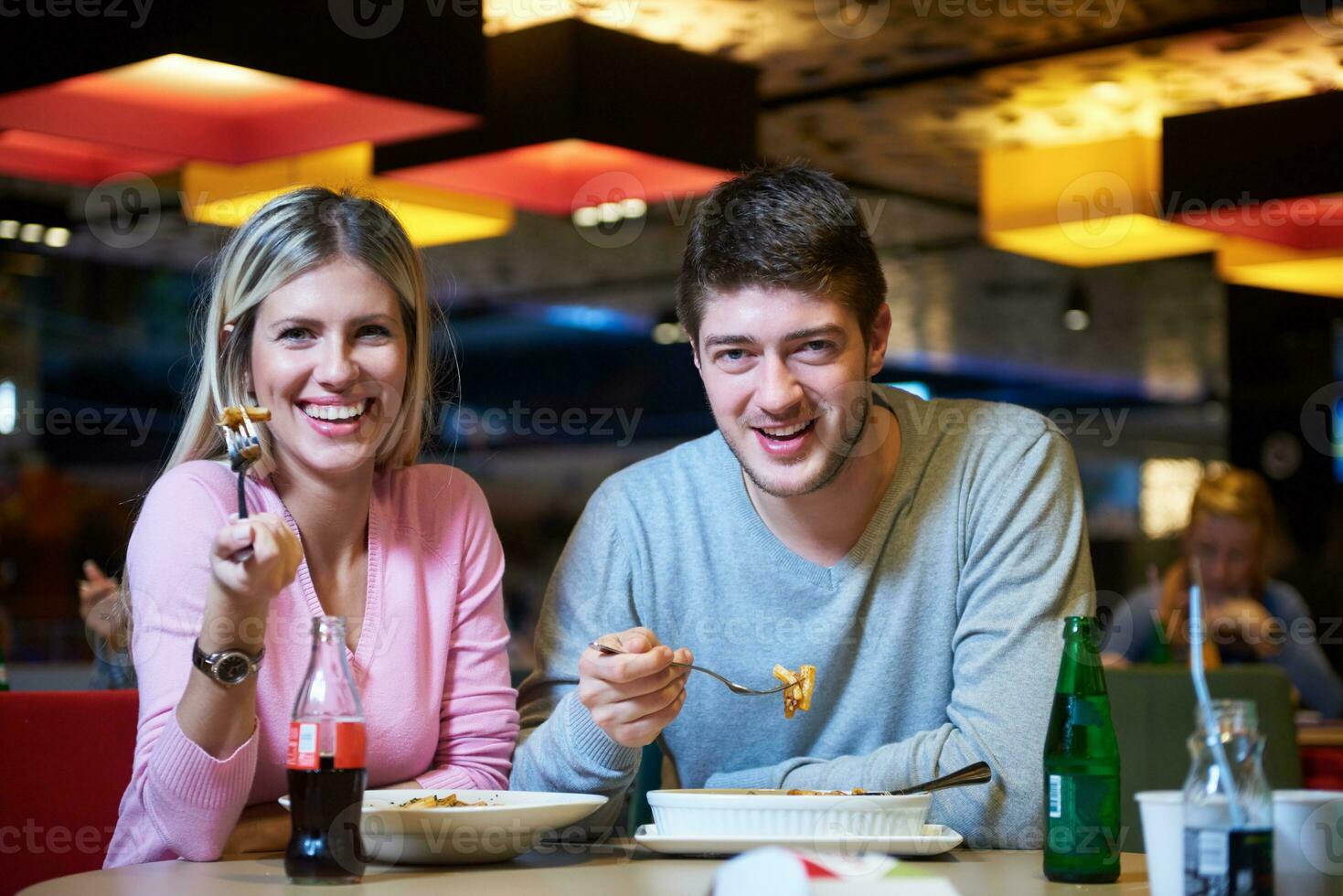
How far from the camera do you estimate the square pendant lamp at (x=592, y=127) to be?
418 centimetres

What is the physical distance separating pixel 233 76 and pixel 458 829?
260cm

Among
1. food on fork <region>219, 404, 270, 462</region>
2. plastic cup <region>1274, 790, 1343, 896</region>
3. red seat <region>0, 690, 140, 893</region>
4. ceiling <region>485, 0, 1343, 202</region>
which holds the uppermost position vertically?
ceiling <region>485, 0, 1343, 202</region>

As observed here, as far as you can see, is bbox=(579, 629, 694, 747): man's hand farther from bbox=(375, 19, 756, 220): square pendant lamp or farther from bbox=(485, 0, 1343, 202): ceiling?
bbox=(485, 0, 1343, 202): ceiling

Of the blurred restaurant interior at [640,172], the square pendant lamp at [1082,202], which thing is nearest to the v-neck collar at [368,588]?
the blurred restaurant interior at [640,172]

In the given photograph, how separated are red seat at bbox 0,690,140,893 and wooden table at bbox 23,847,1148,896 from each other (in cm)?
38

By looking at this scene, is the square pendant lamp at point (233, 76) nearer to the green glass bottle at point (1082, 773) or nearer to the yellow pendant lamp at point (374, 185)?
the yellow pendant lamp at point (374, 185)

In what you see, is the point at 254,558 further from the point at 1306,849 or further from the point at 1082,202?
the point at 1082,202

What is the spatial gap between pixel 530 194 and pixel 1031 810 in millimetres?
3480

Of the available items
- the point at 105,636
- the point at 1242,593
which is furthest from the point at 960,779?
the point at 1242,593

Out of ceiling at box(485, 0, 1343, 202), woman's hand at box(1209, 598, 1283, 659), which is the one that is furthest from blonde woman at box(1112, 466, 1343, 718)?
ceiling at box(485, 0, 1343, 202)

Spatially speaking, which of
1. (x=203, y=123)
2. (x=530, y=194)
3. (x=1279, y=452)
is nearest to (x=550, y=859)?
(x=203, y=123)

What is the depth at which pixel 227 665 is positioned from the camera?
145 cm

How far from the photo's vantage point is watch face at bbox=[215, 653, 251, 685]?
1.45m

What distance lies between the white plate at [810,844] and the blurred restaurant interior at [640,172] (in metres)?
0.83
